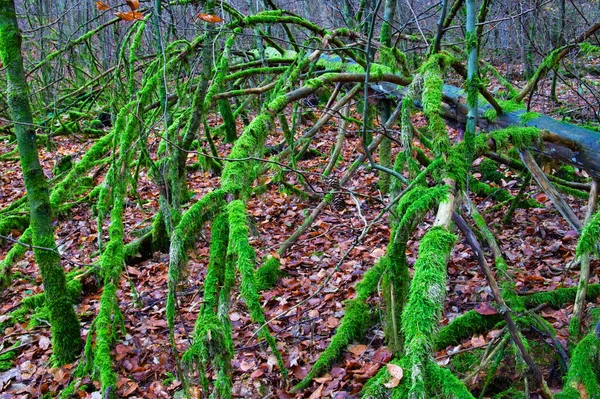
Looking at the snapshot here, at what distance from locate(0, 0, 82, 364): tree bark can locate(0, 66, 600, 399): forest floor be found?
0.98 ft

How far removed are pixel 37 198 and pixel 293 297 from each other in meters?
2.42

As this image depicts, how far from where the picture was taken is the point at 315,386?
3.39 metres

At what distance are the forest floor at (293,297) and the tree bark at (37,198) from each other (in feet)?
0.98

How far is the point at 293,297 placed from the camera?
4.61 m

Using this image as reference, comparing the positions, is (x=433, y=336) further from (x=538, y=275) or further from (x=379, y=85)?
(x=379, y=85)

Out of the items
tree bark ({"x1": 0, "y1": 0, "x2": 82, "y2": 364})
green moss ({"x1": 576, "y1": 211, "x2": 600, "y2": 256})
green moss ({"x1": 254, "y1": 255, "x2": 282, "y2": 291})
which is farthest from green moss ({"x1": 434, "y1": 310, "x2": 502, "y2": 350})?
tree bark ({"x1": 0, "y1": 0, "x2": 82, "y2": 364})

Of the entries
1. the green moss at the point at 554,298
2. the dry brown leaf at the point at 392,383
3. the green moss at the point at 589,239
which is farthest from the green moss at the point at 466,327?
the dry brown leaf at the point at 392,383

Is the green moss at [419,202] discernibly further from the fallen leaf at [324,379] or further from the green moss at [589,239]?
the fallen leaf at [324,379]

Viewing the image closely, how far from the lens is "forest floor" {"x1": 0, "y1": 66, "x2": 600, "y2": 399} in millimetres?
3564

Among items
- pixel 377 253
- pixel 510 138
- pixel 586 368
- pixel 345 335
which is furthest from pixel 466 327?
pixel 377 253

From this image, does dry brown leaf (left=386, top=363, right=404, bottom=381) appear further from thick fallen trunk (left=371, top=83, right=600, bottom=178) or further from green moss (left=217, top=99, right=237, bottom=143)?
green moss (left=217, top=99, right=237, bottom=143)

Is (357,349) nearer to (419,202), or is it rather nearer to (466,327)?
(466,327)

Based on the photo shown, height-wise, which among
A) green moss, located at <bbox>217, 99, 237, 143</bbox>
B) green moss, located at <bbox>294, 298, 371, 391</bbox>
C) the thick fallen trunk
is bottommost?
green moss, located at <bbox>294, 298, 371, 391</bbox>

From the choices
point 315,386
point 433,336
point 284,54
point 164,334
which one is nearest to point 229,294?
point 433,336
